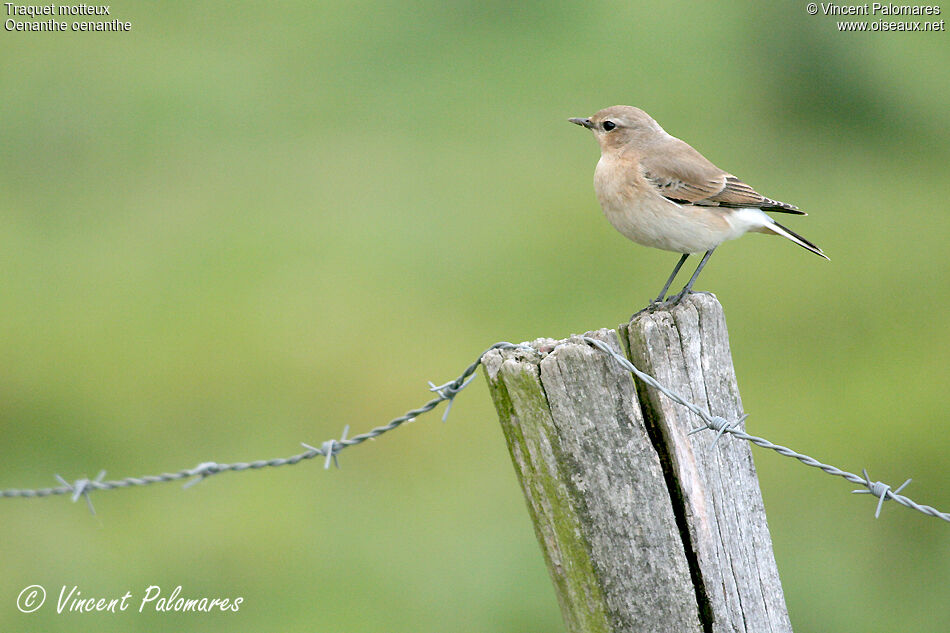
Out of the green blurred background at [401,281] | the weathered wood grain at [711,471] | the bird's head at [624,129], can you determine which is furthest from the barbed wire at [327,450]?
the green blurred background at [401,281]

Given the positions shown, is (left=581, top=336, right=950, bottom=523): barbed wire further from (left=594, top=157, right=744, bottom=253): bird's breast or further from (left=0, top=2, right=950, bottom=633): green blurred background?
(left=0, top=2, right=950, bottom=633): green blurred background

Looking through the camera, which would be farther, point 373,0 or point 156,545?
point 373,0

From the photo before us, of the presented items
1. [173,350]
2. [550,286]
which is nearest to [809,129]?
[550,286]

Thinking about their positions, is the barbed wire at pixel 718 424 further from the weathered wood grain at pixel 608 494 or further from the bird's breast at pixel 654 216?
the bird's breast at pixel 654 216

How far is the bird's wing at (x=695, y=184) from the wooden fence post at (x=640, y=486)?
6.95 feet

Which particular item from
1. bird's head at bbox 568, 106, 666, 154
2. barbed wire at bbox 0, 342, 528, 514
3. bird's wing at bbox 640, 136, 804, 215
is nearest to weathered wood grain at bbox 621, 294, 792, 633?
barbed wire at bbox 0, 342, 528, 514

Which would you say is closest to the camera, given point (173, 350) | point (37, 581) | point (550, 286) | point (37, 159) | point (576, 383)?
point (576, 383)

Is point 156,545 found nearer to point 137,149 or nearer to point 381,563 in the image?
point 381,563

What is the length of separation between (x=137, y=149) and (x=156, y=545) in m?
9.11

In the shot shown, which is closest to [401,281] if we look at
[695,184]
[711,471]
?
[695,184]

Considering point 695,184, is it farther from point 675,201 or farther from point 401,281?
point 401,281

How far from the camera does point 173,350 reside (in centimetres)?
1072

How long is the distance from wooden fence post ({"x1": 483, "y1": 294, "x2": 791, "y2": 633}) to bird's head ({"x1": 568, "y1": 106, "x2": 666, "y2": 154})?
2590mm

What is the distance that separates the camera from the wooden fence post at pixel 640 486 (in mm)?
2865
